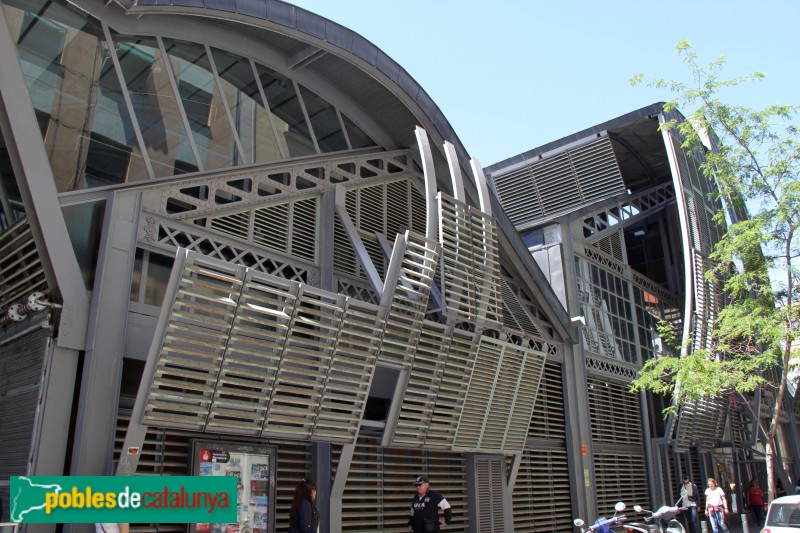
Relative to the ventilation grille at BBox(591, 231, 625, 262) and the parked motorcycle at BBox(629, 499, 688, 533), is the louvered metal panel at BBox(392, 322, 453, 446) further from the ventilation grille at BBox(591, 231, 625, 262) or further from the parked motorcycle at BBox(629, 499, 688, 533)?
the ventilation grille at BBox(591, 231, 625, 262)

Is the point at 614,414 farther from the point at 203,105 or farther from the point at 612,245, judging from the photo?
the point at 203,105

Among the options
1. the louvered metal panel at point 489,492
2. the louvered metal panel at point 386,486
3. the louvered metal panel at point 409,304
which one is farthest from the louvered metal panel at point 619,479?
the louvered metal panel at point 409,304

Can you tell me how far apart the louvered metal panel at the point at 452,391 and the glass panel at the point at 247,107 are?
525cm

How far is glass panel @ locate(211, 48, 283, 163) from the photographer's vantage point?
13641 millimetres

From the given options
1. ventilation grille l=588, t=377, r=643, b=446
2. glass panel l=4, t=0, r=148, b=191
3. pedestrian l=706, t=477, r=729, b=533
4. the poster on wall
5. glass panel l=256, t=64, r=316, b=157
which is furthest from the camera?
ventilation grille l=588, t=377, r=643, b=446

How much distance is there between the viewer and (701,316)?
20609 mm

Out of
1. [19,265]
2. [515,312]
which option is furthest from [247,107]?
[515,312]

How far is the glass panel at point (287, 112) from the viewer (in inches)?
567

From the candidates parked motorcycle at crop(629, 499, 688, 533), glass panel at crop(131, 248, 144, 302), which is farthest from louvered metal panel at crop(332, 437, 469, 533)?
glass panel at crop(131, 248, 144, 302)

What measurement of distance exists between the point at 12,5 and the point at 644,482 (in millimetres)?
19878

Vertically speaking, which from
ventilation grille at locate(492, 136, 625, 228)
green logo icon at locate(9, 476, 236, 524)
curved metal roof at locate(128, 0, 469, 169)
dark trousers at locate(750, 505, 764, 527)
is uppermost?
ventilation grille at locate(492, 136, 625, 228)

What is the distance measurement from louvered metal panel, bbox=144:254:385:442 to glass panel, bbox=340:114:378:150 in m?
5.25

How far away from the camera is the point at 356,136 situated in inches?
637

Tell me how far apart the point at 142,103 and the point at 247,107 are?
2.29 m
